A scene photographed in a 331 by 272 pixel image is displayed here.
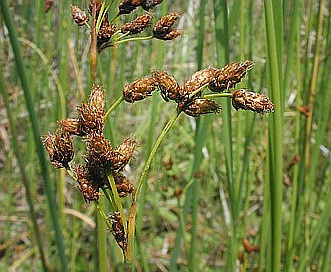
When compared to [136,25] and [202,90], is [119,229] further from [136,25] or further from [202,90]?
[136,25]

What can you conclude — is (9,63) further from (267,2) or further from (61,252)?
(267,2)

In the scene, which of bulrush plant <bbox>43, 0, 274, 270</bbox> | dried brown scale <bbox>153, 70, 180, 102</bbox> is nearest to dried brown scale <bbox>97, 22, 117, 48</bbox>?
bulrush plant <bbox>43, 0, 274, 270</bbox>

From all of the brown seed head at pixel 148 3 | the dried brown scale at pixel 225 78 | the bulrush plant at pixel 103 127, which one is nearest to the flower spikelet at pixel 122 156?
the bulrush plant at pixel 103 127

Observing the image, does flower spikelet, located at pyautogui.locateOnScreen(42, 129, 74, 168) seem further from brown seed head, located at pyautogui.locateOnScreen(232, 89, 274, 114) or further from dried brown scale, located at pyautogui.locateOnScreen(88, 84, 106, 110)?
brown seed head, located at pyautogui.locateOnScreen(232, 89, 274, 114)

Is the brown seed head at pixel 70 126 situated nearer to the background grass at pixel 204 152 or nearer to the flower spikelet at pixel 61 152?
the flower spikelet at pixel 61 152

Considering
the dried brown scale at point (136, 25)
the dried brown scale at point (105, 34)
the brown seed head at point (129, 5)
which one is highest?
the brown seed head at point (129, 5)

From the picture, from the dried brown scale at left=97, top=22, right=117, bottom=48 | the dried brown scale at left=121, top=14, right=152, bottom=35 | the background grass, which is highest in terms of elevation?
the dried brown scale at left=121, top=14, right=152, bottom=35

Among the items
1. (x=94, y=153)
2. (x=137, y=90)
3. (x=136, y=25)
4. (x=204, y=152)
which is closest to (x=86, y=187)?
(x=94, y=153)
